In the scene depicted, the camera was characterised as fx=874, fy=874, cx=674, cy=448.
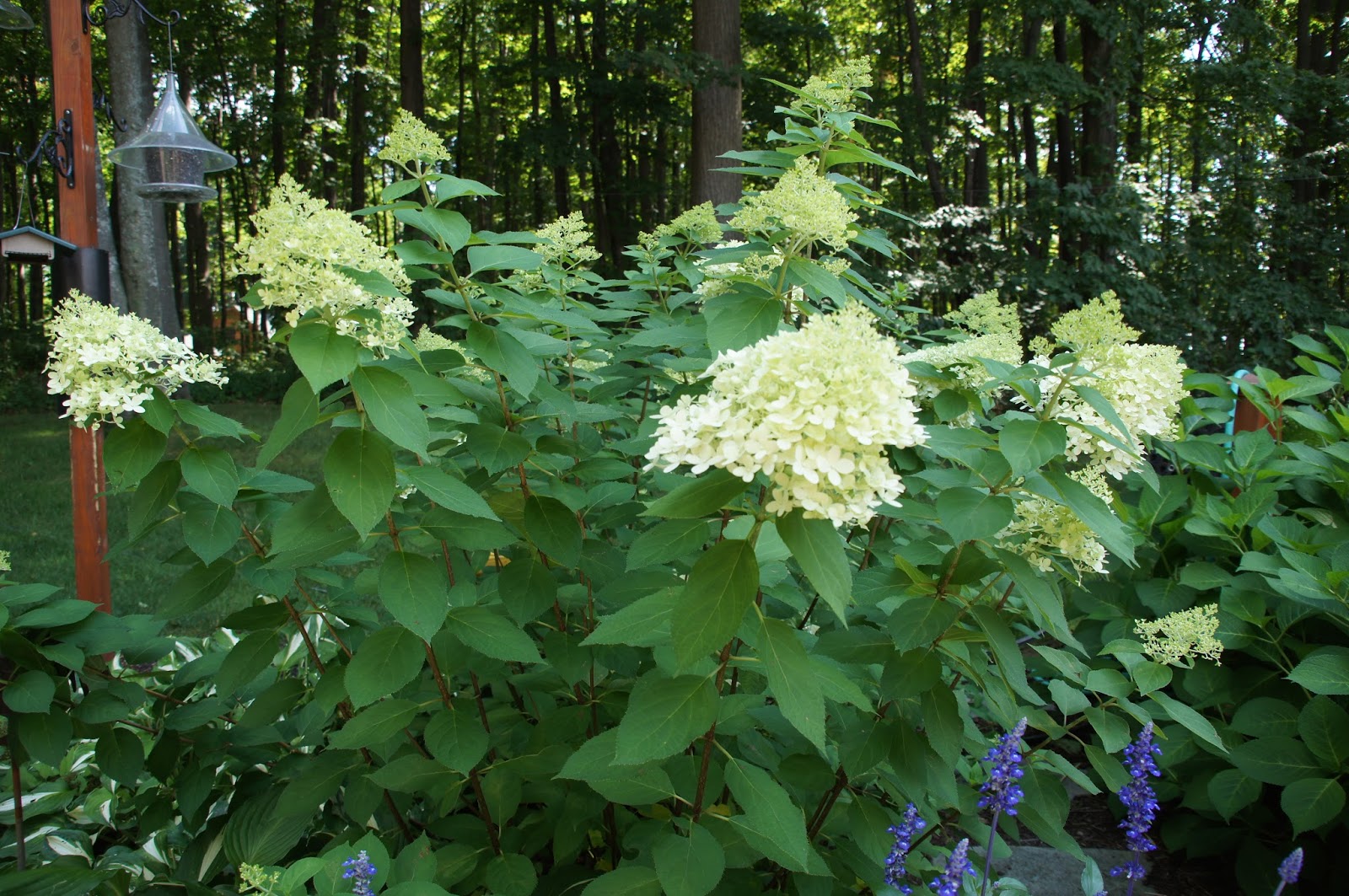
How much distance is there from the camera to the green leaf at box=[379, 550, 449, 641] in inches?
60.4

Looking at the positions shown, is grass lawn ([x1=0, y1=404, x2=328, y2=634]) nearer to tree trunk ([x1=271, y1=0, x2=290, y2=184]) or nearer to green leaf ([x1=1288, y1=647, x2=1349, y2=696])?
green leaf ([x1=1288, y1=647, x2=1349, y2=696])

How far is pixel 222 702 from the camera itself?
217 cm

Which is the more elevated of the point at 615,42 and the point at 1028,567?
the point at 615,42

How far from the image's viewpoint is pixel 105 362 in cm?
175

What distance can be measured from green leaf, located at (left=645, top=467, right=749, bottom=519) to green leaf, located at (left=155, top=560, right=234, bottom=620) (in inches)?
46.7

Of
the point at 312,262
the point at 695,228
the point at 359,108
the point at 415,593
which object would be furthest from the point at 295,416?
the point at 359,108

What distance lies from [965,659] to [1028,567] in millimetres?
228

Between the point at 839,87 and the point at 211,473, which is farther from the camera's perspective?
the point at 839,87

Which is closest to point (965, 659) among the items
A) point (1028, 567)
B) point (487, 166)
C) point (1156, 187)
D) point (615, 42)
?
point (1028, 567)

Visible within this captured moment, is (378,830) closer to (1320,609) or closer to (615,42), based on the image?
(1320,609)

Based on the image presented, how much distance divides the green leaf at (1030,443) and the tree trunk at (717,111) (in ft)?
24.1

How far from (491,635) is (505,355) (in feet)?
1.79

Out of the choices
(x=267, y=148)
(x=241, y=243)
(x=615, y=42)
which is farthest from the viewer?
(x=267, y=148)

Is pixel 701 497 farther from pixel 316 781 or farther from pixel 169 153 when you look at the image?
pixel 169 153
